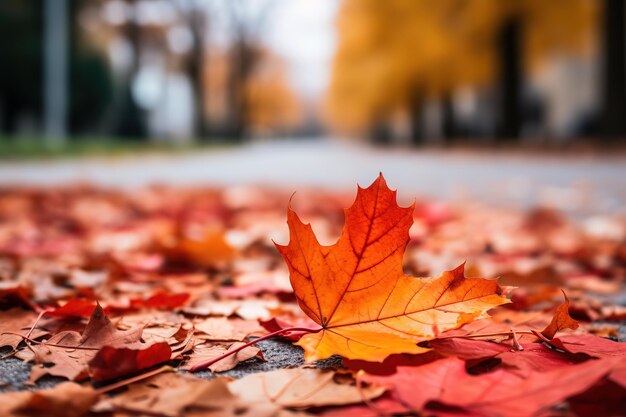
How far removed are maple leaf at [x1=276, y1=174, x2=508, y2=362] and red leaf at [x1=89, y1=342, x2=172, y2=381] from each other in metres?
0.23

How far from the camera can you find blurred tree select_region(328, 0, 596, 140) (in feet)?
43.0

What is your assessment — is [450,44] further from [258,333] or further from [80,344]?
[80,344]

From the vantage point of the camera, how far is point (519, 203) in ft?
A: 14.8

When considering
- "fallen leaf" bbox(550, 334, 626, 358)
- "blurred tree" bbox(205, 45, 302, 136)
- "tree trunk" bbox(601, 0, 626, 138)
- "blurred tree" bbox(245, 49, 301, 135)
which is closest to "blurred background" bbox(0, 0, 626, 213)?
"tree trunk" bbox(601, 0, 626, 138)

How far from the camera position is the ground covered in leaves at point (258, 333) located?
0.86 meters

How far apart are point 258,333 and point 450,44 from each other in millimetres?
14323

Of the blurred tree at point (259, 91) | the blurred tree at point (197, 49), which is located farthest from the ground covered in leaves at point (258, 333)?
the blurred tree at point (259, 91)

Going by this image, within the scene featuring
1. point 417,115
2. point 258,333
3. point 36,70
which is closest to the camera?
point 258,333

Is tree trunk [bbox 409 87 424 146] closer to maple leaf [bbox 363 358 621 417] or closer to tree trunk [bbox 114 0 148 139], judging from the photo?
tree trunk [bbox 114 0 148 139]

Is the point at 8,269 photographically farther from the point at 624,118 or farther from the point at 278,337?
the point at 624,118

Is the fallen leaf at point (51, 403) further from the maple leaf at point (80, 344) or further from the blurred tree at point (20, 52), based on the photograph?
the blurred tree at point (20, 52)

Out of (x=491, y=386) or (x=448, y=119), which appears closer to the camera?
(x=491, y=386)

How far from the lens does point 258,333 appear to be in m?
1.28

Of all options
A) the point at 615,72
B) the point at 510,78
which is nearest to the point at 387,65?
the point at 510,78
